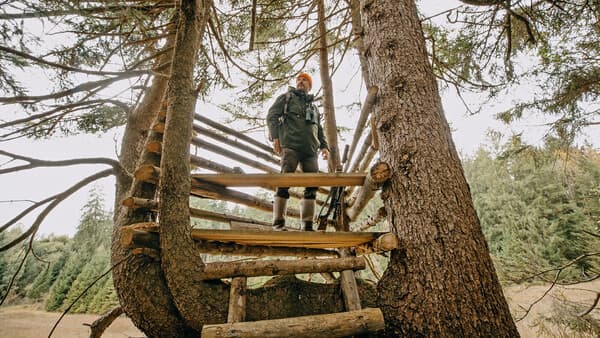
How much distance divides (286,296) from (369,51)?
215cm

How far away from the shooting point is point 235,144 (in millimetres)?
3977

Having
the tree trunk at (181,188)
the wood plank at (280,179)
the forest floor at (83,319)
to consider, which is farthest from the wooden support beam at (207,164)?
the forest floor at (83,319)

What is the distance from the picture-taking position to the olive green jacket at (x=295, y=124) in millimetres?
3055

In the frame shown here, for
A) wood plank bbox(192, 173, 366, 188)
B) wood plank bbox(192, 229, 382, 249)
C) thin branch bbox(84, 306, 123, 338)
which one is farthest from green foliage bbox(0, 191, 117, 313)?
wood plank bbox(192, 229, 382, 249)

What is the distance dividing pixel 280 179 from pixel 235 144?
7.48 feet

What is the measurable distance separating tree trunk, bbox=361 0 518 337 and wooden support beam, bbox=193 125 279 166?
8.03ft

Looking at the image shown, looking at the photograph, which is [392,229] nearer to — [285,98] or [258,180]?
[258,180]

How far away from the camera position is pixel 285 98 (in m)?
3.23

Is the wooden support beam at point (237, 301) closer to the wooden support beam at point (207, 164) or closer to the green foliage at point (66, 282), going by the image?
the wooden support beam at point (207, 164)

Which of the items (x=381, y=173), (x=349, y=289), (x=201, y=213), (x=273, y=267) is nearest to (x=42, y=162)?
(x=201, y=213)

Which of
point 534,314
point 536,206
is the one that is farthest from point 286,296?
point 536,206

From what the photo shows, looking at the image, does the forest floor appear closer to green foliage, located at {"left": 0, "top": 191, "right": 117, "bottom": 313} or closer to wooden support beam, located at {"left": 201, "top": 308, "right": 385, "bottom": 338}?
green foliage, located at {"left": 0, "top": 191, "right": 117, "bottom": 313}

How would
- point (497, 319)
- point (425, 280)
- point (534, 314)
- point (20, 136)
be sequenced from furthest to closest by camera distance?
1. point (534, 314)
2. point (20, 136)
3. point (425, 280)
4. point (497, 319)

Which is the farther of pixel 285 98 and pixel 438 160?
pixel 285 98
